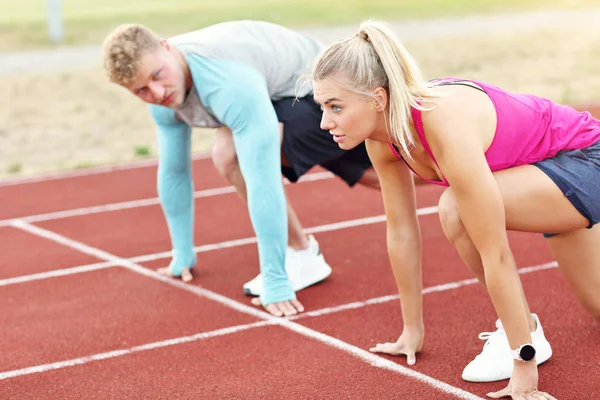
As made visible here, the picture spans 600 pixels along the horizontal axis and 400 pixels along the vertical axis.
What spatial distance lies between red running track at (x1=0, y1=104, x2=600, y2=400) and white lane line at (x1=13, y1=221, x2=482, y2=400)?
1cm

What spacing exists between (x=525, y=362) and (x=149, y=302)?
7.62 feet

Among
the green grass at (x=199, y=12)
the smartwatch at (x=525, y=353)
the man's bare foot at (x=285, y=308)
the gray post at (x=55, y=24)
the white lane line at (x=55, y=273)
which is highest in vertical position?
the smartwatch at (x=525, y=353)

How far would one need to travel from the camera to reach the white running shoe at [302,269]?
5.14 meters

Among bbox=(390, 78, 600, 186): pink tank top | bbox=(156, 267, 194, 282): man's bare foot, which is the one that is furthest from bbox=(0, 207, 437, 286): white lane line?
bbox=(390, 78, 600, 186): pink tank top

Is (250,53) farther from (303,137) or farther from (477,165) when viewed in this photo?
(477,165)

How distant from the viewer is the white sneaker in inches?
149

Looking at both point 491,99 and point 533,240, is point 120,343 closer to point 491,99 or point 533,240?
point 491,99

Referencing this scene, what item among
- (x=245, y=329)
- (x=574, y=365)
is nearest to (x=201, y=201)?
(x=245, y=329)

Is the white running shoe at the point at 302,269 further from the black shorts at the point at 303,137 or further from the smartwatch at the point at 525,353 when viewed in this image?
the smartwatch at the point at 525,353

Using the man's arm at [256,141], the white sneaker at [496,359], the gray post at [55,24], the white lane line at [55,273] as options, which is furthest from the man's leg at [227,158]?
the gray post at [55,24]

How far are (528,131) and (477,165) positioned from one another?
495 mm

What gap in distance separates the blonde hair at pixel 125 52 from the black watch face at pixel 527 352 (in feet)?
7.14

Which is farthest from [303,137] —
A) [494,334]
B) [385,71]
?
[385,71]

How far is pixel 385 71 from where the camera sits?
338 centimetres
